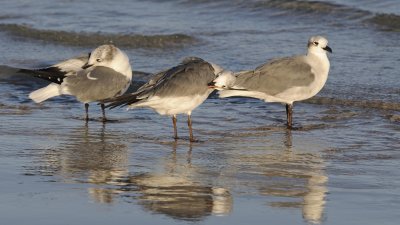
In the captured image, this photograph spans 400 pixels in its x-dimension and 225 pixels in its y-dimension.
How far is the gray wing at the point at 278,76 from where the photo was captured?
357 inches

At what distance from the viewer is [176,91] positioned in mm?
7863

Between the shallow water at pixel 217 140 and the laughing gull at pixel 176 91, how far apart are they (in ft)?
0.96

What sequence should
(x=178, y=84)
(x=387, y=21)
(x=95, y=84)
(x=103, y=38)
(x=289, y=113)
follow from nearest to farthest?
1. (x=178, y=84)
2. (x=289, y=113)
3. (x=95, y=84)
4. (x=387, y=21)
5. (x=103, y=38)

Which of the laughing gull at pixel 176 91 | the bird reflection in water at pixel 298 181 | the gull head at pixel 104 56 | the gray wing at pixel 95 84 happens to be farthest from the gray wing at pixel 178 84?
the gull head at pixel 104 56

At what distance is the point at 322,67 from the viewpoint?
9.39 meters

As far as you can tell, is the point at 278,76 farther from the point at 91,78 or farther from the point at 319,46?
the point at 91,78

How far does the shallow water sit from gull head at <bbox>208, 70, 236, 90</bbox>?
414mm

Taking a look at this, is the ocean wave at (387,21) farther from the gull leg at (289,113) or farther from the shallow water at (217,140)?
the gull leg at (289,113)

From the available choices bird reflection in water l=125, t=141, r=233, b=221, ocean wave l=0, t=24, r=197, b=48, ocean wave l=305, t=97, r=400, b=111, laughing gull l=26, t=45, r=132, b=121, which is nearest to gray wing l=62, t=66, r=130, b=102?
laughing gull l=26, t=45, r=132, b=121

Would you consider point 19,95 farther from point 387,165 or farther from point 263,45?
point 387,165

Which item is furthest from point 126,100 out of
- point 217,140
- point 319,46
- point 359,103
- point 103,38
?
point 103,38

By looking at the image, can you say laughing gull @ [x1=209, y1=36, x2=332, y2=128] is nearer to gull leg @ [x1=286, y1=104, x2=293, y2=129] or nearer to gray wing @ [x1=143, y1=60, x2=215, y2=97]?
gull leg @ [x1=286, y1=104, x2=293, y2=129]

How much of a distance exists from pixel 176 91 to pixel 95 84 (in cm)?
162

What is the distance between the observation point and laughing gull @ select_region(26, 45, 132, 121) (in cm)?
928
